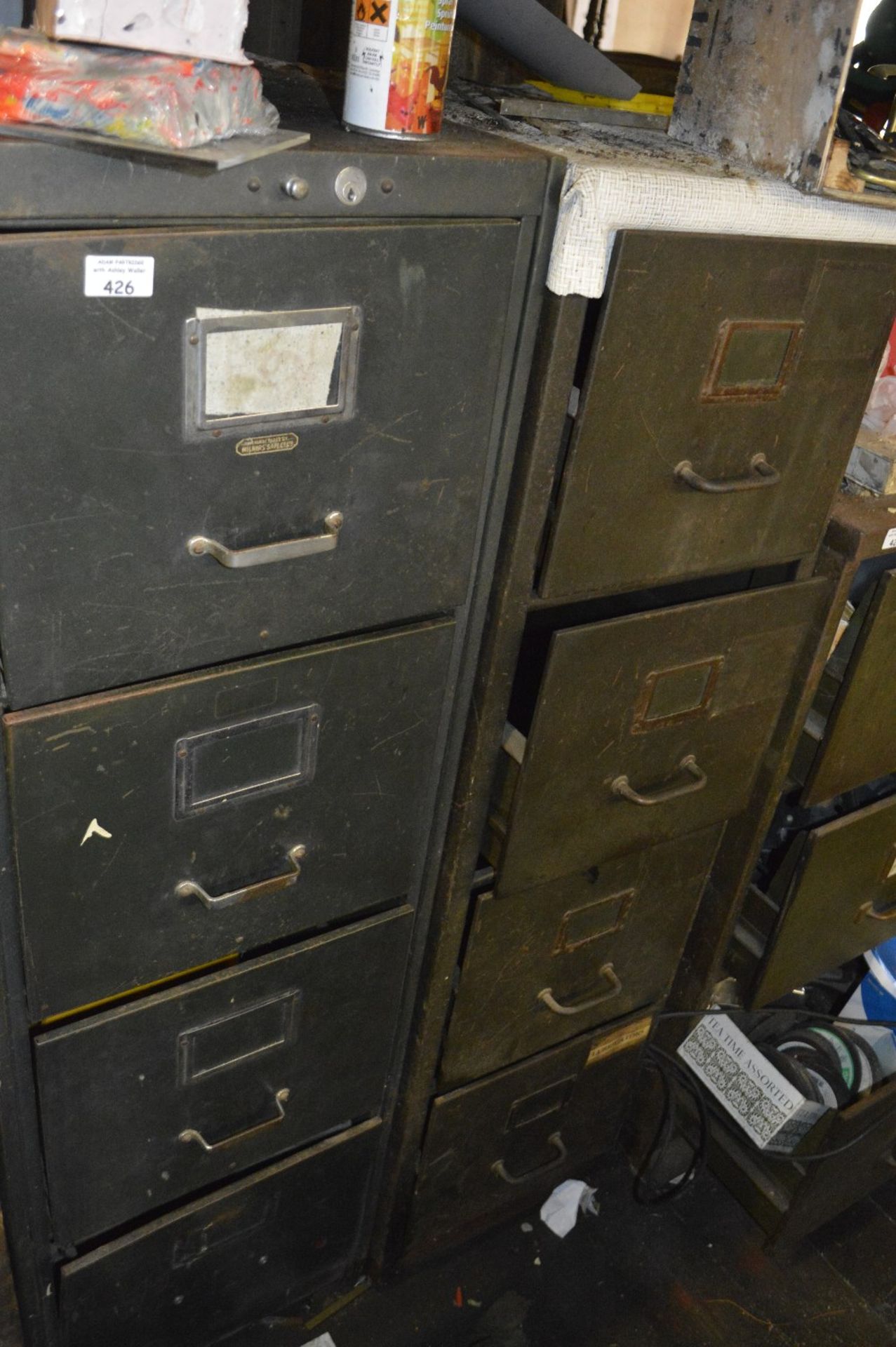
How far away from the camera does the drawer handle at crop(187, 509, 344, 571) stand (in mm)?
861

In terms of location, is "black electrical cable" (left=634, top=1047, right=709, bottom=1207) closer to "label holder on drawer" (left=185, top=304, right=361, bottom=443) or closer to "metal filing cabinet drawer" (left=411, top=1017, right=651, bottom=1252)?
"metal filing cabinet drawer" (left=411, top=1017, right=651, bottom=1252)

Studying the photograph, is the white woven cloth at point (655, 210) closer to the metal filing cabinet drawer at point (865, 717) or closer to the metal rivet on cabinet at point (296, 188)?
the metal rivet on cabinet at point (296, 188)

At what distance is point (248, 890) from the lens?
1.07 m

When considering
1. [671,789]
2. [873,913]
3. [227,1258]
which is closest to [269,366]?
[671,789]

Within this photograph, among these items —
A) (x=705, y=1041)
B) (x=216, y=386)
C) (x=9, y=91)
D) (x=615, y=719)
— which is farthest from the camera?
(x=705, y=1041)

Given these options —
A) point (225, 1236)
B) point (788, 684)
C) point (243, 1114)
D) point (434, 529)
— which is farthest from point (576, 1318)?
point (434, 529)

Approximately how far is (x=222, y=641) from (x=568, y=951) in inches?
28.4

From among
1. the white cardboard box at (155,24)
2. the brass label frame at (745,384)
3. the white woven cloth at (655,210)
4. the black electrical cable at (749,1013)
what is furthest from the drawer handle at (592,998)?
the white cardboard box at (155,24)

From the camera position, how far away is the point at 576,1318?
164cm

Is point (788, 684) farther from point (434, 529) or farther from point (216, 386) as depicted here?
point (216, 386)

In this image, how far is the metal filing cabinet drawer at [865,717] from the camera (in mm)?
1294

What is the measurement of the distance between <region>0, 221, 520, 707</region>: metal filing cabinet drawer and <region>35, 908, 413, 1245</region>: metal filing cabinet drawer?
15.7 inches

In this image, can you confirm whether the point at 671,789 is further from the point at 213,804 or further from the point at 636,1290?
the point at 636,1290

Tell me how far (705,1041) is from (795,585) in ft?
2.83
